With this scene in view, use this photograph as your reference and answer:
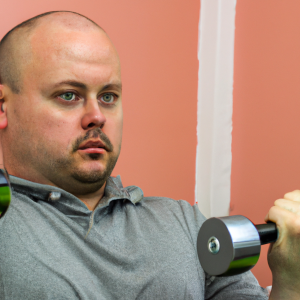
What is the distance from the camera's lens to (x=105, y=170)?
1.01 meters

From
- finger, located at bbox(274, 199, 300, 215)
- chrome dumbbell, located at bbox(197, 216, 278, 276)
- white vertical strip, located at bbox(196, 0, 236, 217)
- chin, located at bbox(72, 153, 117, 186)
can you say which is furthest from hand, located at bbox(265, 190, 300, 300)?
white vertical strip, located at bbox(196, 0, 236, 217)

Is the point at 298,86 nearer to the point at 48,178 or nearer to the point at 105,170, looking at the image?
the point at 105,170

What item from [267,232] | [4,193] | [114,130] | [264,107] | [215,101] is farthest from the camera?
[215,101]

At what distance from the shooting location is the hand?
2.39 feet

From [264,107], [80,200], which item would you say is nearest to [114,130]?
[80,200]

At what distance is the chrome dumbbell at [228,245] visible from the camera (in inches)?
23.0

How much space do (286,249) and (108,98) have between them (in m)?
0.64

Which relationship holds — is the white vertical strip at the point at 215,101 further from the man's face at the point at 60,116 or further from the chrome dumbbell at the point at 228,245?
the chrome dumbbell at the point at 228,245

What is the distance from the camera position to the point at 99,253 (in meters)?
0.85

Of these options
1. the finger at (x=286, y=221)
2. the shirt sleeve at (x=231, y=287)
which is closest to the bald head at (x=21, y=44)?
the shirt sleeve at (x=231, y=287)

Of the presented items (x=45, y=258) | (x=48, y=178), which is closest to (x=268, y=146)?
(x=48, y=178)

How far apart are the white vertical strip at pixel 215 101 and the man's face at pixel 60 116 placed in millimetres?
758

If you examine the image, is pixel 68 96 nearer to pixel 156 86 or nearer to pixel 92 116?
pixel 92 116

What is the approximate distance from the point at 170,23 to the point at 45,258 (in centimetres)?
116
